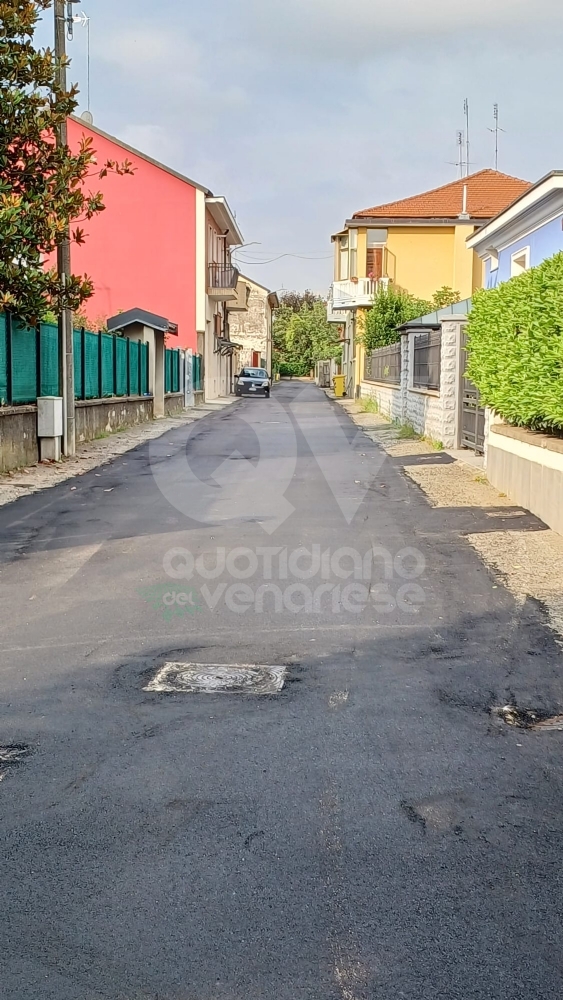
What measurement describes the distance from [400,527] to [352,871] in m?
6.99

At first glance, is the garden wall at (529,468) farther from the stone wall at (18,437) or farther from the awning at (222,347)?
the awning at (222,347)

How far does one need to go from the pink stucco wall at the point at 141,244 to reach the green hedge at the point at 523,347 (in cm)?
3005

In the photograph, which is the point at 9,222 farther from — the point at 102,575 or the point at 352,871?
the point at 352,871

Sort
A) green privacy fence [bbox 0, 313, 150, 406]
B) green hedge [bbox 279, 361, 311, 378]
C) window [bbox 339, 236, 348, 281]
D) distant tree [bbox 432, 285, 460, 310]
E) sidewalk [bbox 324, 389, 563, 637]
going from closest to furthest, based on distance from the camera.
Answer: sidewalk [bbox 324, 389, 563, 637] → green privacy fence [bbox 0, 313, 150, 406] → distant tree [bbox 432, 285, 460, 310] → window [bbox 339, 236, 348, 281] → green hedge [bbox 279, 361, 311, 378]

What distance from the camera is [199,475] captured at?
14.4m

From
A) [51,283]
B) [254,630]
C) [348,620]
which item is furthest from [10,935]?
[51,283]

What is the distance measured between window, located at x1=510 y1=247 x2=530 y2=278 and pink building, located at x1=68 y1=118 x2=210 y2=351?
2543 centimetres

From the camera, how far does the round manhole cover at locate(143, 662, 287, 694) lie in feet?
16.7

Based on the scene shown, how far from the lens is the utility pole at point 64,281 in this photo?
15.9 meters

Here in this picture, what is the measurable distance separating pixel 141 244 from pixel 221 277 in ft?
17.8

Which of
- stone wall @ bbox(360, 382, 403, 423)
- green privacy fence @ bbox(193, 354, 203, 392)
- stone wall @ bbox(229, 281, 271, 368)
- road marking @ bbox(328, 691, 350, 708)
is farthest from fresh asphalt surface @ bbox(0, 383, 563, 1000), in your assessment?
stone wall @ bbox(229, 281, 271, 368)

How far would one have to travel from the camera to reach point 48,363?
690 inches

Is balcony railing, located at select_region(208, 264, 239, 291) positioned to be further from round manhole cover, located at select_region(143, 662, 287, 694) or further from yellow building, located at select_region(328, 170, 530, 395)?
round manhole cover, located at select_region(143, 662, 287, 694)

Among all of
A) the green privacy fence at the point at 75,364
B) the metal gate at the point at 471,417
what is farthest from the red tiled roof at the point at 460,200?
the metal gate at the point at 471,417
